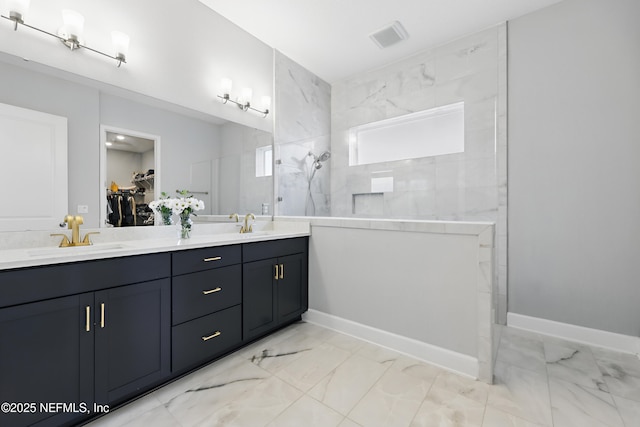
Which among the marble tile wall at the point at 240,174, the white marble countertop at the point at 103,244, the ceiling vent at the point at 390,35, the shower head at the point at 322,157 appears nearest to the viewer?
the white marble countertop at the point at 103,244

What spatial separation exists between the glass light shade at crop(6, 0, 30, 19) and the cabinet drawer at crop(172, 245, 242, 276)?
1518 millimetres

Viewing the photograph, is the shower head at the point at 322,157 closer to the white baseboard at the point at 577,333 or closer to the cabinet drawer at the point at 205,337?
the cabinet drawer at the point at 205,337

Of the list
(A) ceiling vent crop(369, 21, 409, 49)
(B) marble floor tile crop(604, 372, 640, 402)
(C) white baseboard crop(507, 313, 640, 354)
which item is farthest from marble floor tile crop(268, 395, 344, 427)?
(A) ceiling vent crop(369, 21, 409, 49)

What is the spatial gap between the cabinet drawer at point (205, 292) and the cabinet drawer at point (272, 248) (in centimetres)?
13

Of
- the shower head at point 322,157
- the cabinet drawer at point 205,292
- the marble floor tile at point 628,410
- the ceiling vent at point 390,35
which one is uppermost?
the ceiling vent at point 390,35

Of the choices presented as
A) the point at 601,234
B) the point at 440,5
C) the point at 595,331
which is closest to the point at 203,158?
the point at 440,5

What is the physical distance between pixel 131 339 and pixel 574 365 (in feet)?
9.03

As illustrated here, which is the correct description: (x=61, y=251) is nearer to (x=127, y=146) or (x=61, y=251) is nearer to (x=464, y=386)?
(x=127, y=146)

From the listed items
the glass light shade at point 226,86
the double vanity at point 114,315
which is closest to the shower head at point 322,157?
the glass light shade at point 226,86

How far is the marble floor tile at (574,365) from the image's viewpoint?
1632mm

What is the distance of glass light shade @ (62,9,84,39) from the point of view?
5.16 feet

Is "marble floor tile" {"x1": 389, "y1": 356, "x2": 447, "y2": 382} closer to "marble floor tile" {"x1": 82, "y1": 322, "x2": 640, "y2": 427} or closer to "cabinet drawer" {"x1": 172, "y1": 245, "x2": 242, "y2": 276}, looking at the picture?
"marble floor tile" {"x1": 82, "y1": 322, "x2": 640, "y2": 427}

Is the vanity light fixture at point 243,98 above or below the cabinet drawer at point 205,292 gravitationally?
above

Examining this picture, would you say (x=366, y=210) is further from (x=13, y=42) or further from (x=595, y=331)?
(x=13, y=42)
